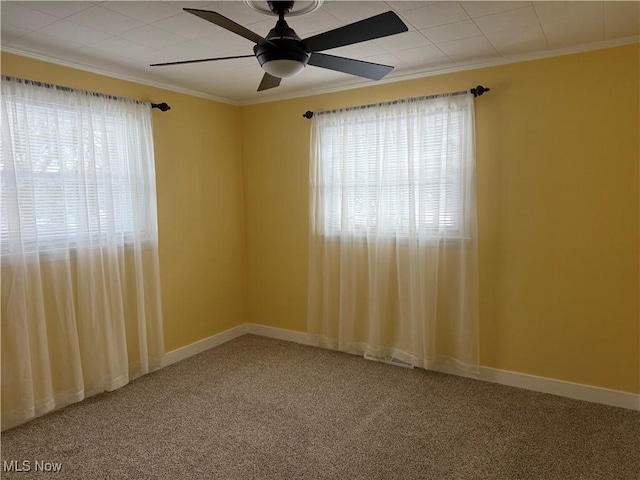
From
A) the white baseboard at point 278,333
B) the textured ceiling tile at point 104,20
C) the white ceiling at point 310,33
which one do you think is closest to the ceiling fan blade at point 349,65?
the white ceiling at point 310,33

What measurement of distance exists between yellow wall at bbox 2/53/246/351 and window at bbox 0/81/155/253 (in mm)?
271

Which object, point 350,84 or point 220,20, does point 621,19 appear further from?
point 220,20

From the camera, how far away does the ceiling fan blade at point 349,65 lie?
2213mm

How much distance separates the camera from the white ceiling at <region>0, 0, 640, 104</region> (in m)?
2.34

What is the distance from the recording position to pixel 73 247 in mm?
3217

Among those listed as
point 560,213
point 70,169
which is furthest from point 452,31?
point 70,169

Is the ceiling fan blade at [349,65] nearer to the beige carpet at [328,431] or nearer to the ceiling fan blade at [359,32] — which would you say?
the ceiling fan blade at [359,32]

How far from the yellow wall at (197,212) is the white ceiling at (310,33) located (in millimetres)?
494

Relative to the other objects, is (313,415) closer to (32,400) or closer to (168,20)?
(32,400)

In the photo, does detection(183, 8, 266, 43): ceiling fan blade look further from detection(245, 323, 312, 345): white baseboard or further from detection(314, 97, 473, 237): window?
detection(245, 323, 312, 345): white baseboard

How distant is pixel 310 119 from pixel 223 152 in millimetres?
959

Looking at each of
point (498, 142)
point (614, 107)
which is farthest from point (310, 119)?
point (614, 107)

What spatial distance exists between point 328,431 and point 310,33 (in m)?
2.42

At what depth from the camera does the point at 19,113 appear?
2.88 metres
